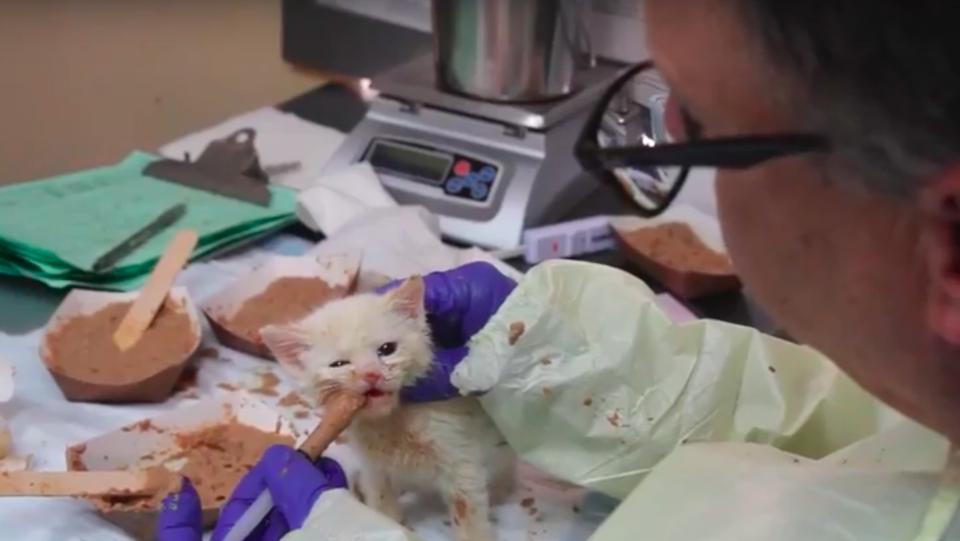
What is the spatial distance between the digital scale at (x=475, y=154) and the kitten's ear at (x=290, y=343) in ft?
1.29

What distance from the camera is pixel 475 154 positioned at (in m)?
1.20

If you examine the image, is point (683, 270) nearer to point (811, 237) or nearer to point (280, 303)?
point (280, 303)

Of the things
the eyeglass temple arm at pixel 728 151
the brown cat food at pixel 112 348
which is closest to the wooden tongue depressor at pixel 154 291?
the brown cat food at pixel 112 348

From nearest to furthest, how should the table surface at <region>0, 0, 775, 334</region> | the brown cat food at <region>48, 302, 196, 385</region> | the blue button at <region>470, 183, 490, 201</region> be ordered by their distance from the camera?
1. the brown cat food at <region>48, 302, 196, 385</region>
2. the blue button at <region>470, 183, 490, 201</region>
3. the table surface at <region>0, 0, 775, 334</region>

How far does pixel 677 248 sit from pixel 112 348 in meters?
0.48

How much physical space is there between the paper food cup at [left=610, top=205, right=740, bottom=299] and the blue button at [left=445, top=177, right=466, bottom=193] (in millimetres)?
150

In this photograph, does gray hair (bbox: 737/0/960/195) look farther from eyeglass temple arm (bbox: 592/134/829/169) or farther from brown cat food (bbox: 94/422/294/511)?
brown cat food (bbox: 94/422/294/511)

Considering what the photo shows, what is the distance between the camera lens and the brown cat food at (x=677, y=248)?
42.1 inches

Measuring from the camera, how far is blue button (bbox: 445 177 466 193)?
3.90 feet

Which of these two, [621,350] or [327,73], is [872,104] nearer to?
[621,350]

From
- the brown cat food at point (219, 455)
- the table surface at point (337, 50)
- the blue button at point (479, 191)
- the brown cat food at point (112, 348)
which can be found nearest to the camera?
the brown cat food at point (219, 455)

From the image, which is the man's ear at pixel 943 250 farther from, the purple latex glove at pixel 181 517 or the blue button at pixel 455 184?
the blue button at pixel 455 184

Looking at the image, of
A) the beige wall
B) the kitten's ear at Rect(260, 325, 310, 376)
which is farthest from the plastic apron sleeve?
the beige wall

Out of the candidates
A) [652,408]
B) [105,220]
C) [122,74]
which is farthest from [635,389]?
[122,74]
